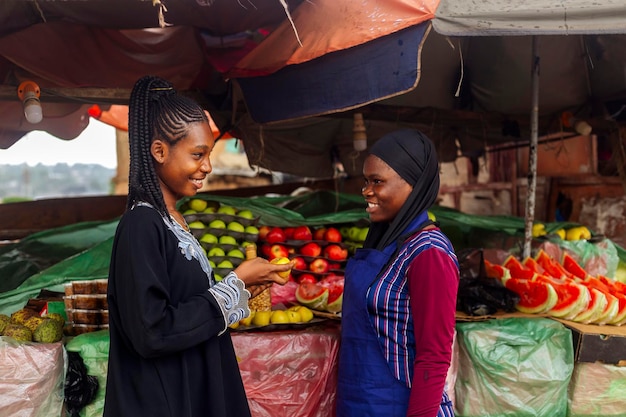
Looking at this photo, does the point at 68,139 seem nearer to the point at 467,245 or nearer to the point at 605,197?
the point at 467,245

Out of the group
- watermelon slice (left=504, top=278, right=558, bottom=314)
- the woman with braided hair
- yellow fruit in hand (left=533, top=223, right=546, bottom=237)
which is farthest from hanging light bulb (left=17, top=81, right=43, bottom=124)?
yellow fruit in hand (left=533, top=223, right=546, bottom=237)

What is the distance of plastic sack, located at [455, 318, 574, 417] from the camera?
314cm

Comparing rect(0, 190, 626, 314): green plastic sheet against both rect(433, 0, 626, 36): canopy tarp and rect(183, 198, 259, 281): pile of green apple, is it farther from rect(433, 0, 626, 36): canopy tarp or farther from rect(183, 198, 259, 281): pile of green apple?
rect(433, 0, 626, 36): canopy tarp

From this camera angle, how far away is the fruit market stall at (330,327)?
2920 mm

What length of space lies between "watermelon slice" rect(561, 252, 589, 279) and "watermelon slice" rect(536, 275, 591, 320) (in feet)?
2.36

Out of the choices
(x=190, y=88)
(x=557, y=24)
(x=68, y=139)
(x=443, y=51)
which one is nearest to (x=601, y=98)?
(x=443, y=51)

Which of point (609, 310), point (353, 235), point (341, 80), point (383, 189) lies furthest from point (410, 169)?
point (353, 235)

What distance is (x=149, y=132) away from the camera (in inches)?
58.9

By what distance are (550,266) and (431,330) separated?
8.74ft

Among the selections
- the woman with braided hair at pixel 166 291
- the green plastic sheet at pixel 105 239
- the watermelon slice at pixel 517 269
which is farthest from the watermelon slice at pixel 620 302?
the woman with braided hair at pixel 166 291

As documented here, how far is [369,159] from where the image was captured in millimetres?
2029

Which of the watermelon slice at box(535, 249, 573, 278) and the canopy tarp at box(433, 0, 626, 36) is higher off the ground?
the canopy tarp at box(433, 0, 626, 36)

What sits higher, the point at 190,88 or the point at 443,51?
the point at 443,51

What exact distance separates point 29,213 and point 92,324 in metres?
2.94
